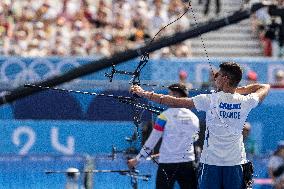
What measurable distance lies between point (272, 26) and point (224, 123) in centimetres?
703

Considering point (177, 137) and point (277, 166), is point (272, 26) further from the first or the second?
point (277, 166)

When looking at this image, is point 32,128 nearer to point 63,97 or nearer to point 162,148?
point 63,97

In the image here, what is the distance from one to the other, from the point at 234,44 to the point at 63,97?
7480 mm

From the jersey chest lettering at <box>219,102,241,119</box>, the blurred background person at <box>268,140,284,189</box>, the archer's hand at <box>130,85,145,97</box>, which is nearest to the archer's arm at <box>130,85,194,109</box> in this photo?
the archer's hand at <box>130,85,145,97</box>

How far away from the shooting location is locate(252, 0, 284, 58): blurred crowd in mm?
12062

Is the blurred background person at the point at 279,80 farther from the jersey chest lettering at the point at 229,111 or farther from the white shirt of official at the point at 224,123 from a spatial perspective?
the jersey chest lettering at the point at 229,111

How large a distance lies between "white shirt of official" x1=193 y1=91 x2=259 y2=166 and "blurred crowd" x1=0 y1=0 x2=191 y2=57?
11.5 meters

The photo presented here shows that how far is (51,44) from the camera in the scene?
68.7ft

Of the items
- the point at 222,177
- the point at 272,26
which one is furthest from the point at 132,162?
the point at 272,26

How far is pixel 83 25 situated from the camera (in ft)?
70.9

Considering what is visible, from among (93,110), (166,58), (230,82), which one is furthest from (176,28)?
(230,82)

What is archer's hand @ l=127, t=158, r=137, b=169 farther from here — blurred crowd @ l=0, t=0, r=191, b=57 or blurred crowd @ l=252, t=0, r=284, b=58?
blurred crowd @ l=0, t=0, r=191, b=57

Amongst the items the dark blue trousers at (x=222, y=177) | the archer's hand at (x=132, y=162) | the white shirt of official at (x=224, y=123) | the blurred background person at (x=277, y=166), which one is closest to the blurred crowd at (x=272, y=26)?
the blurred background person at (x=277, y=166)

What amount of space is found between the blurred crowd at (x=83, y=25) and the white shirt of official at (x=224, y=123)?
37.7ft
